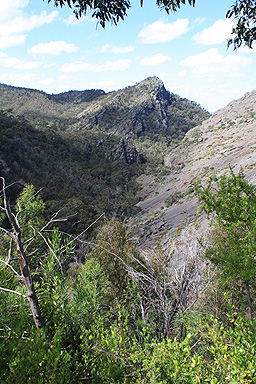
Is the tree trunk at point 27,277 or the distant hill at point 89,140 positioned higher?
the distant hill at point 89,140

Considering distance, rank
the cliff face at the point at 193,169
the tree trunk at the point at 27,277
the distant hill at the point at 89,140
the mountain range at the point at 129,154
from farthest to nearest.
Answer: the distant hill at the point at 89,140, the mountain range at the point at 129,154, the cliff face at the point at 193,169, the tree trunk at the point at 27,277

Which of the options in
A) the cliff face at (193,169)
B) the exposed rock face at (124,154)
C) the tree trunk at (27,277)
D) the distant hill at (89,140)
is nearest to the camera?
the tree trunk at (27,277)

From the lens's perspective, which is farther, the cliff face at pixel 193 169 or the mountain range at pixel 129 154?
the mountain range at pixel 129 154

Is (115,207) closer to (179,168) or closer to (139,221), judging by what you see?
(139,221)

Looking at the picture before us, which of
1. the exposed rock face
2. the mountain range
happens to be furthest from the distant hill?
the mountain range

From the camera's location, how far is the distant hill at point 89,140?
131ft

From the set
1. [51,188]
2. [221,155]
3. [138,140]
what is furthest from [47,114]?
[221,155]

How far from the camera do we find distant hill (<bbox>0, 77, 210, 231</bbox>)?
40062 millimetres

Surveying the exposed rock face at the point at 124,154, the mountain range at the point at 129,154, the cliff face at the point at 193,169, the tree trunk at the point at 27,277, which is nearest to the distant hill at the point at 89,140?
the exposed rock face at the point at 124,154

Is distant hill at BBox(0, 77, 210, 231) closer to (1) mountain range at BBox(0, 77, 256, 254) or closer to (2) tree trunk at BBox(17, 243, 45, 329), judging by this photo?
(1) mountain range at BBox(0, 77, 256, 254)

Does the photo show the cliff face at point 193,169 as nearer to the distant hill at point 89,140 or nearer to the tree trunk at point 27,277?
the distant hill at point 89,140

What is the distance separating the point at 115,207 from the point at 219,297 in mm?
36276

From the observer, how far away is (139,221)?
112 ft

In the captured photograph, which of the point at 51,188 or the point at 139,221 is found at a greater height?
the point at 51,188
